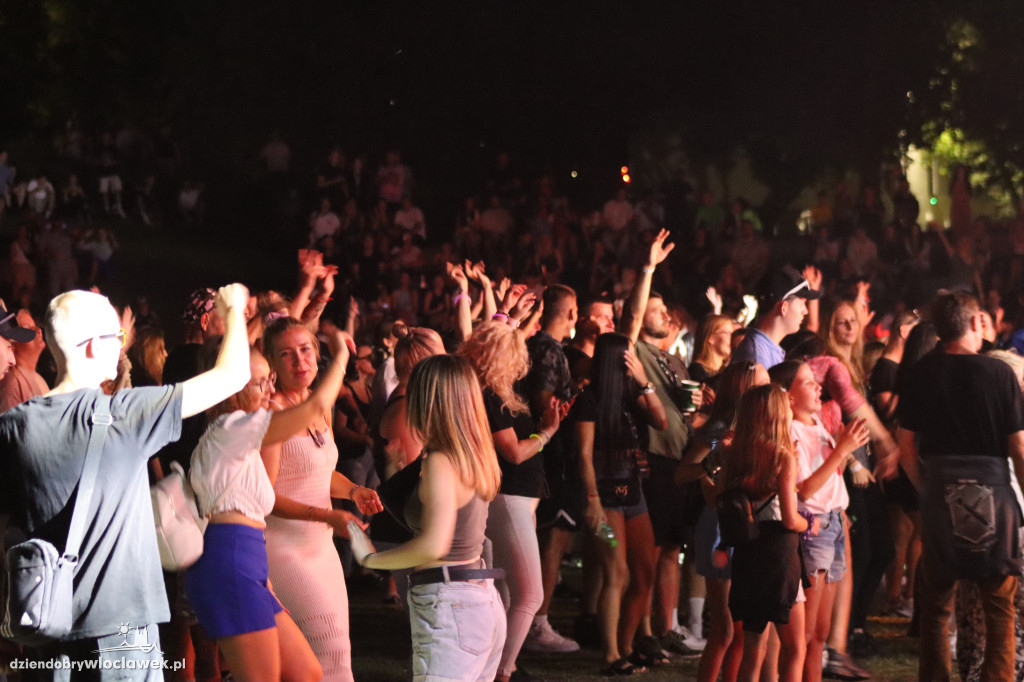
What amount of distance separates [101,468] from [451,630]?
4.58 ft

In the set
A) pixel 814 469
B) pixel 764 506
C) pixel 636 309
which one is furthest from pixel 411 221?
pixel 764 506

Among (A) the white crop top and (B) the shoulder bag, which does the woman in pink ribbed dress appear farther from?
(B) the shoulder bag

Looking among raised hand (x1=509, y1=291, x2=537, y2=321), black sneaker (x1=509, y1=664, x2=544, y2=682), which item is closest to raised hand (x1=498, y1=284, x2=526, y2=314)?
raised hand (x1=509, y1=291, x2=537, y2=321)

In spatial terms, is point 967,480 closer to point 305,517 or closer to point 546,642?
point 546,642

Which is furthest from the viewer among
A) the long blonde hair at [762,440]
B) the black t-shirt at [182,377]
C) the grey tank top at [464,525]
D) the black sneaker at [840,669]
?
the black sneaker at [840,669]

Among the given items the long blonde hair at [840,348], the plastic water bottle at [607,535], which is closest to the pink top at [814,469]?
the plastic water bottle at [607,535]

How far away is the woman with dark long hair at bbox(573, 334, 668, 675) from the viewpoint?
280 inches

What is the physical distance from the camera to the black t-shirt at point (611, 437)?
282 inches

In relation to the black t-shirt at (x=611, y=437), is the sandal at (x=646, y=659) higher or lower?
lower

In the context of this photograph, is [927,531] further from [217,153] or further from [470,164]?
[217,153]

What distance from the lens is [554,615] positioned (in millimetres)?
8797

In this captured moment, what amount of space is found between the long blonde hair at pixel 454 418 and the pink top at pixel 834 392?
2.91 meters

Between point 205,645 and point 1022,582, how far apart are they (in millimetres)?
3982

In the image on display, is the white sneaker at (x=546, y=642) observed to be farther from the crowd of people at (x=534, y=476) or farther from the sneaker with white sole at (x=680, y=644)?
the sneaker with white sole at (x=680, y=644)
